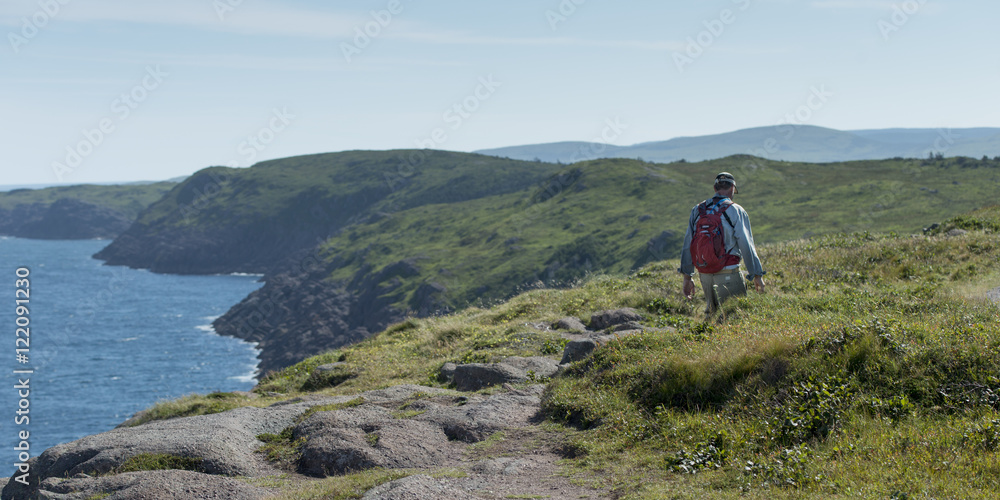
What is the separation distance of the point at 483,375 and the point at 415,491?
6.23 m

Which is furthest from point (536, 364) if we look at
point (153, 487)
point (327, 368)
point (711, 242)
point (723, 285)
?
point (153, 487)

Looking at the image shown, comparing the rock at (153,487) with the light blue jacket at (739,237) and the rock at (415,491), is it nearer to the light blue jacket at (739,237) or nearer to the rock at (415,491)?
the rock at (415,491)

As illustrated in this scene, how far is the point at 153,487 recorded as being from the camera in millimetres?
7566

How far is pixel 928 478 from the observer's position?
6.35 m

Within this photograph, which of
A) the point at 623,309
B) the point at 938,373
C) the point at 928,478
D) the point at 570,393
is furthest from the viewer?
the point at 623,309

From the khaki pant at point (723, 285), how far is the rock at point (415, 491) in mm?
6888

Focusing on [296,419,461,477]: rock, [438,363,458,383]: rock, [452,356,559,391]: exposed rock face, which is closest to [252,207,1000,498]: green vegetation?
[452,356,559,391]: exposed rock face

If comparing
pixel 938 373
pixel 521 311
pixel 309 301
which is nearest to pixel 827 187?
pixel 309 301

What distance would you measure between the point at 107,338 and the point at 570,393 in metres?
155

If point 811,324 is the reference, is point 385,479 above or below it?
below

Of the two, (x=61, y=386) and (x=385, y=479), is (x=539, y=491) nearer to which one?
(x=385, y=479)

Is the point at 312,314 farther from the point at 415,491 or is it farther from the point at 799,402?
the point at 799,402

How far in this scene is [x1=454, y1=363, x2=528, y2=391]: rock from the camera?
13.1m

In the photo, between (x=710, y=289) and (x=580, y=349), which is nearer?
(x=710, y=289)
